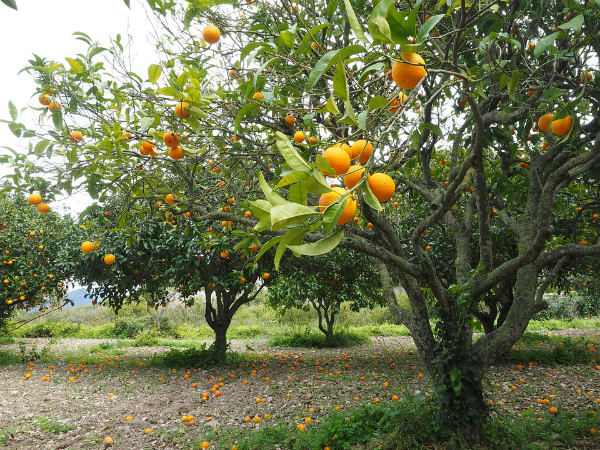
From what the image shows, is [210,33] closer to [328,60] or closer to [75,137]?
[75,137]

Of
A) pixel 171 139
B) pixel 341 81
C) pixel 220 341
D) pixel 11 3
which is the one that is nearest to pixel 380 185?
pixel 341 81

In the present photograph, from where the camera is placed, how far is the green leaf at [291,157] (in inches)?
29.8

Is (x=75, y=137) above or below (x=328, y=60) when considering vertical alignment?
above

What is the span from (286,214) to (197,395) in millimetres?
5171

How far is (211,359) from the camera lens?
272 inches

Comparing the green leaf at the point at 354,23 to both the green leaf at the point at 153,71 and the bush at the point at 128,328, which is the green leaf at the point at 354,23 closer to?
the green leaf at the point at 153,71

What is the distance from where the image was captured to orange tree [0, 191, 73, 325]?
7.13 metres

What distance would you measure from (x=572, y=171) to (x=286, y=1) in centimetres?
253

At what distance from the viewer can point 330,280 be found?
7.99 meters

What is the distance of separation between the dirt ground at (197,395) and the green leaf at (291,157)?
9.47ft

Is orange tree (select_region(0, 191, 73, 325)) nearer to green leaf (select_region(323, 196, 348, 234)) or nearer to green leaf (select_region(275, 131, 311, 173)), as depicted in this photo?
green leaf (select_region(275, 131, 311, 173))

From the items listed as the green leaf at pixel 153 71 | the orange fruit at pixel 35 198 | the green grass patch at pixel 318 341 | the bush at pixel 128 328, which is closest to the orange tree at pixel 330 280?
the green grass patch at pixel 318 341

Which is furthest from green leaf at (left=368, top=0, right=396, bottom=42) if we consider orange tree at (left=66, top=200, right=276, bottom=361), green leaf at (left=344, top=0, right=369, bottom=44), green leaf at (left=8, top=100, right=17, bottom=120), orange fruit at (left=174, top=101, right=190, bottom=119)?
orange tree at (left=66, top=200, right=276, bottom=361)

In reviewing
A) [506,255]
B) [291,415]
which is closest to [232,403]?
[291,415]
